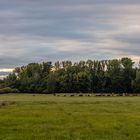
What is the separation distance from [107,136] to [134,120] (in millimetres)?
9579

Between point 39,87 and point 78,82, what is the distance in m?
16.2

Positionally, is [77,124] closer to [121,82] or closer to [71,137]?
[71,137]

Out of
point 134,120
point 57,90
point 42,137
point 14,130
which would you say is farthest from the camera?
point 57,90

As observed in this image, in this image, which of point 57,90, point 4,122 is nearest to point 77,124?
point 4,122

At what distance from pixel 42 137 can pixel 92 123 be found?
8.19 m

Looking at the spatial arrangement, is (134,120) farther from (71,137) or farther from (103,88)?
(103,88)

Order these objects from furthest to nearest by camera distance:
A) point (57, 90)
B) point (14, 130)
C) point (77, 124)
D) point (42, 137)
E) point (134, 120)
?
point (57, 90) < point (134, 120) < point (77, 124) < point (14, 130) < point (42, 137)

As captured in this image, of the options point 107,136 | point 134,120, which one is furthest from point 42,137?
point 134,120

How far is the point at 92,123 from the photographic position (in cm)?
3684

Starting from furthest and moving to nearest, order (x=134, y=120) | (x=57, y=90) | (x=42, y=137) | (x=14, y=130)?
1. (x=57, y=90)
2. (x=134, y=120)
3. (x=14, y=130)
4. (x=42, y=137)

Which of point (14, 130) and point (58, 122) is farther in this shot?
point (58, 122)

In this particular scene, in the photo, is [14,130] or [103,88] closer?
[14,130]

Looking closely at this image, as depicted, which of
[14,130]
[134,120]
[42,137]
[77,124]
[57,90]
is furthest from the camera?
[57,90]

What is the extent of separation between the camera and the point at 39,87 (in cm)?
19712
